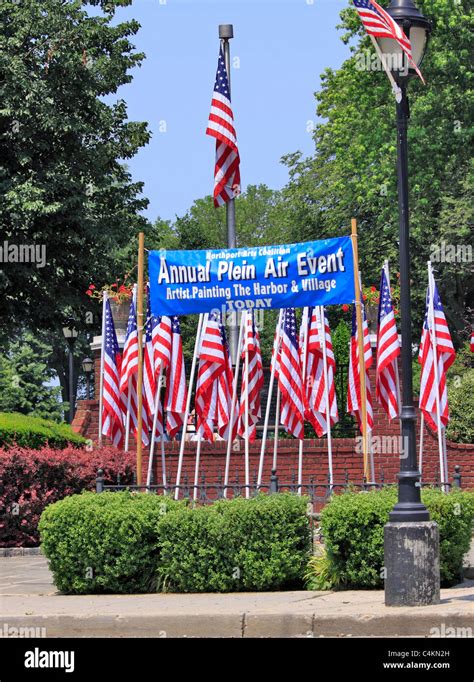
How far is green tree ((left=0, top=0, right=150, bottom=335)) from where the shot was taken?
25672 mm

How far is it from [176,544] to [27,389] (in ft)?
162

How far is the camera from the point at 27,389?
6278cm

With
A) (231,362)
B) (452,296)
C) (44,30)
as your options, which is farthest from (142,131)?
(452,296)

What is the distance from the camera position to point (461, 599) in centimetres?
1251

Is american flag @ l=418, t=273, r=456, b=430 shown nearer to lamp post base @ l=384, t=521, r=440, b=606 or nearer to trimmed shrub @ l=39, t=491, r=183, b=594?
trimmed shrub @ l=39, t=491, r=183, b=594

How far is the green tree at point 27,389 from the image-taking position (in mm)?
61281

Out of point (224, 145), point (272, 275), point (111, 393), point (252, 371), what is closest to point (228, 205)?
point (224, 145)

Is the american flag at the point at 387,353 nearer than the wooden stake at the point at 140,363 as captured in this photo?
No

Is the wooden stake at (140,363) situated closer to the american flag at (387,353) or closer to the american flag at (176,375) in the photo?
the american flag at (176,375)

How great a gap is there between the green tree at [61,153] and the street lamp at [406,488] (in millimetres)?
13071

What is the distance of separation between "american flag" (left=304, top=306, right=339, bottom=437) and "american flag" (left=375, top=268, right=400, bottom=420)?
803mm

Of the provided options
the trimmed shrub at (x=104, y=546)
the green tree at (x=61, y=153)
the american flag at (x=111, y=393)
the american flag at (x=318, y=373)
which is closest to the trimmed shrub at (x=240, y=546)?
the trimmed shrub at (x=104, y=546)

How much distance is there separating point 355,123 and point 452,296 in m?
6.74

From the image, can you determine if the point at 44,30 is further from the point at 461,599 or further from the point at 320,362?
the point at 461,599
